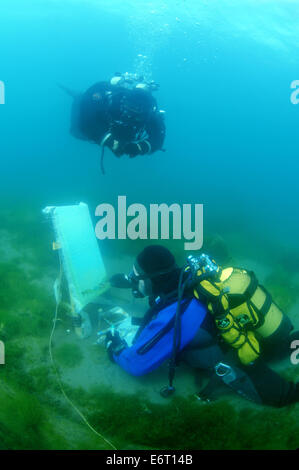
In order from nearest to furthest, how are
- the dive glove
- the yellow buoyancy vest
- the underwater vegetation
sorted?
the underwater vegetation < the yellow buoyancy vest < the dive glove

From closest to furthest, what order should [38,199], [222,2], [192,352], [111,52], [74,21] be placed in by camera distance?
[192,352] < [38,199] < [222,2] < [74,21] < [111,52]

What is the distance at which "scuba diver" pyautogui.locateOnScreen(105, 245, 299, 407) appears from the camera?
351 centimetres

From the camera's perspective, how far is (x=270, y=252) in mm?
11227

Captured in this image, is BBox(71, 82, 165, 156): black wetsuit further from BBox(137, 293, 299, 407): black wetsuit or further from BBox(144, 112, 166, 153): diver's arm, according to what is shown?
BBox(137, 293, 299, 407): black wetsuit

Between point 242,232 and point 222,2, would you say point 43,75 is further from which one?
point 242,232

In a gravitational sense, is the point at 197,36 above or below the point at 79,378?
above

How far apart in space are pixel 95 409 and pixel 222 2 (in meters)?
22.8

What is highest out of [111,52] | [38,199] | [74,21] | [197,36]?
[111,52]

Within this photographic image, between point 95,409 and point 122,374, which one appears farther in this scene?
point 122,374

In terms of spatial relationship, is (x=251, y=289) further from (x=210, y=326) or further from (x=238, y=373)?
(x=238, y=373)

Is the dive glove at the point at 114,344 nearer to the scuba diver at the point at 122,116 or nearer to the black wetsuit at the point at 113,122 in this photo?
the scuba diver at the point at 122,116

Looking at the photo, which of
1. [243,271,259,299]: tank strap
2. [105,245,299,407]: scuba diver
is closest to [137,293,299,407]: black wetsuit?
[105,245,299,407]: scuba diver

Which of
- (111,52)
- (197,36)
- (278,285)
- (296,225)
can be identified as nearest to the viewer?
(278,285)

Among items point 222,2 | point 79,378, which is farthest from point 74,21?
point 79,378
